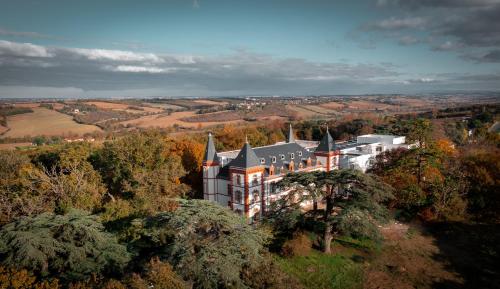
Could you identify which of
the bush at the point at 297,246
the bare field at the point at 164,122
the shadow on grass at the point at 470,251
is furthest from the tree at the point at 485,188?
the bare field at the point at 164,122

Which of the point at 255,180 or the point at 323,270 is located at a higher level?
the point at 255,180

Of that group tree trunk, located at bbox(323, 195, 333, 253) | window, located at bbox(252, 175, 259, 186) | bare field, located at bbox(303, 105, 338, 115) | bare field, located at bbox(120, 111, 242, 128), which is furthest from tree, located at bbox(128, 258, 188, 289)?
bare field, located at bbox(303, 105, 338, 115)

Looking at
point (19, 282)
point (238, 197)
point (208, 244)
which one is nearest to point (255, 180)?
point (238, 197)

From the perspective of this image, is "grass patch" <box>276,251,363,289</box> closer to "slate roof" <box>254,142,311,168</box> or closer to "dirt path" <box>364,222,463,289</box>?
"dirt path" <box>364,222,463,289</box>

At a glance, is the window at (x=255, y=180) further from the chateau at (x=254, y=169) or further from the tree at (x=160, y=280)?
the tree at (x=160, y=280)

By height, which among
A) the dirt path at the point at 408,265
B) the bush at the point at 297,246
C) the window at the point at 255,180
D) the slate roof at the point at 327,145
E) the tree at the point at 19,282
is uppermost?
the slate roof at the point at 327,145

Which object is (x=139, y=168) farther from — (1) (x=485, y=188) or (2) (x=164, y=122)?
(2) (x=164, y=122)
